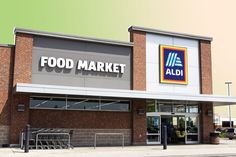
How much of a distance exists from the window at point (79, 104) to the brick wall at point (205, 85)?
6464 millimetres

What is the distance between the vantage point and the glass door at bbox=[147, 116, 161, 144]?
2544 cm

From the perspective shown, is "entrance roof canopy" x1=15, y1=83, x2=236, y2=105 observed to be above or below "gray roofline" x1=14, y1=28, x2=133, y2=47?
below

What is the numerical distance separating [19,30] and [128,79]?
800cm

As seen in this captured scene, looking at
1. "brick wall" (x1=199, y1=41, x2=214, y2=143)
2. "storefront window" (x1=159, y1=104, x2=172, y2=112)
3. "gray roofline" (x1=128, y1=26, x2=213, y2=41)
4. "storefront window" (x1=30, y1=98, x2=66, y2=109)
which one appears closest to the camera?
"storefront window" (x1=30, y1=98, x2=66, y2=109)

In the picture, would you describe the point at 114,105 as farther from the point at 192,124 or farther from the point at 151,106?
the point at 192,124

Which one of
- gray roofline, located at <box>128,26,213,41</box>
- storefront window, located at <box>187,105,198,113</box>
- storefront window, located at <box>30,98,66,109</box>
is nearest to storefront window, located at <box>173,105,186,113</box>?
storefront window, located at <box>187,105,198,113</box>

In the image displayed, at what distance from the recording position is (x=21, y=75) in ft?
72.0

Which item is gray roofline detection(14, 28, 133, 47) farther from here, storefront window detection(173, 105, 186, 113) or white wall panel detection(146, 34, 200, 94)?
storefront window detection(173, 105, 186, 113)

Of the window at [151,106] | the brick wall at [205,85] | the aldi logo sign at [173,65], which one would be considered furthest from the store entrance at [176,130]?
the aldi logo sign at [173,65]

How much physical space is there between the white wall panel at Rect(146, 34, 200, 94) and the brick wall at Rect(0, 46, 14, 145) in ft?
31.0

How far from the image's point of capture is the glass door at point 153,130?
2544 centimetres

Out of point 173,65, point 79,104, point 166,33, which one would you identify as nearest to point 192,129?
point 173,65

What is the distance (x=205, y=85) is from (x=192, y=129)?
3540mm

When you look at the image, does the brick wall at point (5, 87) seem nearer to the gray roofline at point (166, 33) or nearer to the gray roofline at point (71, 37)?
the gray roofline at point (71, 37)
